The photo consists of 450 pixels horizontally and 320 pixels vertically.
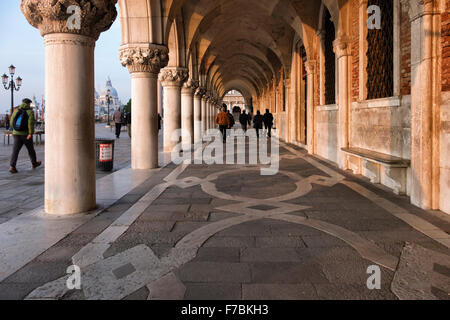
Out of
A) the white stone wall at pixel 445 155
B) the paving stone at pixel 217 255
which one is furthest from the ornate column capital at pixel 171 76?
the paving stone at pixel 217 255

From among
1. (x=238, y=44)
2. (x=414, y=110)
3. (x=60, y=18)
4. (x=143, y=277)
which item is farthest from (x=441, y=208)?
(x=238, y=44)

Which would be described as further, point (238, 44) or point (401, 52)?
point (238, 44)

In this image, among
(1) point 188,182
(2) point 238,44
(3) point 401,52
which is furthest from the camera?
(2) point 238,44

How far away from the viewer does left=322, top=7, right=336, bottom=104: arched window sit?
34.5ft

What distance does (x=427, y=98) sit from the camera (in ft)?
15.8

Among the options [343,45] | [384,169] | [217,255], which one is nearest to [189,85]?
[343,45]

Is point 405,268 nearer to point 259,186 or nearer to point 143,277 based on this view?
point 143,277

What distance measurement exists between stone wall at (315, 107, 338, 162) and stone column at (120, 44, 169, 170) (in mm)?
4543

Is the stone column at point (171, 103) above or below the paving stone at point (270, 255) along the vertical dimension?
above

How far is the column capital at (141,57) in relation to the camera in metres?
8.63

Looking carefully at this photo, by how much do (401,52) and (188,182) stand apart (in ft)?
13.5

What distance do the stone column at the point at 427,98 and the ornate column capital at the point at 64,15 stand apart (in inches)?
153

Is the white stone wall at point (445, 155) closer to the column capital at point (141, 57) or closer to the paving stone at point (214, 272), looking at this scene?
the paving stone at point (214, 272)

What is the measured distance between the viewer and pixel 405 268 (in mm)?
2902
